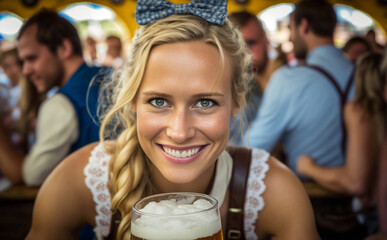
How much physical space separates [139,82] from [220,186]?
48 centimetres

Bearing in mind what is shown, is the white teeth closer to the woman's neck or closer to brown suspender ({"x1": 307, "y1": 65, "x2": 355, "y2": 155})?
the woman's neck

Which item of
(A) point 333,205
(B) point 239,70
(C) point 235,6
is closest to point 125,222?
(B) point 239,70

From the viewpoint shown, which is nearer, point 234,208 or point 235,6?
point 234,208

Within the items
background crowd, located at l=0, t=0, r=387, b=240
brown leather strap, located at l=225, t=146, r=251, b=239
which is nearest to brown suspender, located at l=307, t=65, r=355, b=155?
background crowd, located at l=0, t=0, r=387, b=240

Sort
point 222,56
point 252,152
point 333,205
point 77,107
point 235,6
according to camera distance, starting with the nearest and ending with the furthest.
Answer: point 222,56 → point 252,152 → point 77,107 → point 333,205 → point 235,6

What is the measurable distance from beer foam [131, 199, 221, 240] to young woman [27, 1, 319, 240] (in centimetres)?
23

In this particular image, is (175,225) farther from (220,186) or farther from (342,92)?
(342,92)

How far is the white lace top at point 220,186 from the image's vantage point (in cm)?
126

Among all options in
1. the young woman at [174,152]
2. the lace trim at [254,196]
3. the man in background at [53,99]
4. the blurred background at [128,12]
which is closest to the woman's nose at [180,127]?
the young woman at [174,152]

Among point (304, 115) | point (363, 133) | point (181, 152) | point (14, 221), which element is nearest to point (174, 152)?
point (181, 152)

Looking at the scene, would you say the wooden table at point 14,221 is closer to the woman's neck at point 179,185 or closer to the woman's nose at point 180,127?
the woman's neck at point 179,185

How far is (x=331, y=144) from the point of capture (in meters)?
2.51

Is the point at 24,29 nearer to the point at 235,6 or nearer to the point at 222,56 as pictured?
the point at 222,56

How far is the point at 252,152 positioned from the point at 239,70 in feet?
1.16
